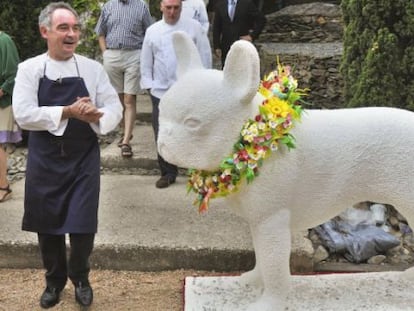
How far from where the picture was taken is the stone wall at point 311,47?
695cm

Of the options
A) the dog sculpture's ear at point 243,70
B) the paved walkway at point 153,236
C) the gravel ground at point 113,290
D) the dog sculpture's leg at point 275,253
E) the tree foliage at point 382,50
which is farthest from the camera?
the tree foliage at point 382,50

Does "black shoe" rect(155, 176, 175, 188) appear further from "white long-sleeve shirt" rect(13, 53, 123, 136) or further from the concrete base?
"white long-sleeve shirt" rect(13, 53, 123, 136)

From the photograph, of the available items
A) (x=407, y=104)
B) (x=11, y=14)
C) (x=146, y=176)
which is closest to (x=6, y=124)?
(x=146, y=176)

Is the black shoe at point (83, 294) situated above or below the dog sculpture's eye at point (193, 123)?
below

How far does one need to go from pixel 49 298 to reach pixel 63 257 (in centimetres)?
28

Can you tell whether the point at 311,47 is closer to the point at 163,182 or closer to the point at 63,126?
the point at 163,182

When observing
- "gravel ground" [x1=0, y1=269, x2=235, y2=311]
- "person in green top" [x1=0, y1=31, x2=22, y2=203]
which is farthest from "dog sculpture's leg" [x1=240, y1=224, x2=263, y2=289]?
"person in green top" [x1=0, y1=31, x2=22, y2=203]

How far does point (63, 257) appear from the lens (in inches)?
130

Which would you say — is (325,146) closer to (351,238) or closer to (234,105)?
(234,105)

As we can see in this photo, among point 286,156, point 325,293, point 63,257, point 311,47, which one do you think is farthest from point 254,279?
point 311,47

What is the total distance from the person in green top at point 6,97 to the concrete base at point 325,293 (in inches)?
94.7

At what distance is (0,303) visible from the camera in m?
3.43

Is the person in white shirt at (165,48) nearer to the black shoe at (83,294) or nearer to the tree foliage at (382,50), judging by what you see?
the tree foliage at (382,50)

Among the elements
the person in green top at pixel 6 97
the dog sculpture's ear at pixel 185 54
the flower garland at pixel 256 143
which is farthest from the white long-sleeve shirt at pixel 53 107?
the person in green top at pixel 6 97
